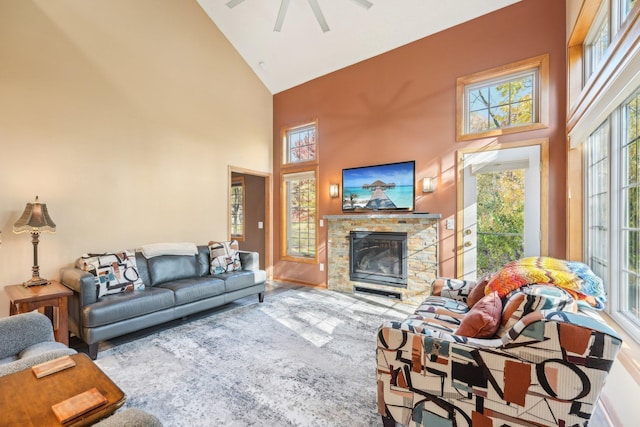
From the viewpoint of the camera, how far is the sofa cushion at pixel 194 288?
334 cm

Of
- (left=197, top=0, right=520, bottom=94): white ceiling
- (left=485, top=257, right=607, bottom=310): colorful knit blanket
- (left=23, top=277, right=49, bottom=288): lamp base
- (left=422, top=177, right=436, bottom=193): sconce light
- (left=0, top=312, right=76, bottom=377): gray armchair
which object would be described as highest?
(left=197, top=0, right=520, bottom=94): white ceiling

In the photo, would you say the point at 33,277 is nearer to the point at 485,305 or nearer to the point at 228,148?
the point at 228,148

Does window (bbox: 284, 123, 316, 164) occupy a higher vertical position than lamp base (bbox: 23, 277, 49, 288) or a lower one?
higher

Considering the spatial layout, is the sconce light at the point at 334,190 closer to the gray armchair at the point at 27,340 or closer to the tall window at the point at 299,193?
the tall window at the point at 299,193

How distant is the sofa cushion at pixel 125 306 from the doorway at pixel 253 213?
7.96 ft

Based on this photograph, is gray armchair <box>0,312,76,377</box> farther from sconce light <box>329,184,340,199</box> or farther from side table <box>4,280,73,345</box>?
sconce light <box>329,184,340,199</box>

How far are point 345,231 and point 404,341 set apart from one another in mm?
3329

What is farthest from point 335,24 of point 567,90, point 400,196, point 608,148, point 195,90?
point 608,148

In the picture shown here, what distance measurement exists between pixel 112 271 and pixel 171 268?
2.47 feet

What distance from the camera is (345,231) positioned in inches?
193

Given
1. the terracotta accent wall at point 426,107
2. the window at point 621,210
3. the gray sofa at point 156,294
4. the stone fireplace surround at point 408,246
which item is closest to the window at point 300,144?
the terracotta accent wall at point 426,107

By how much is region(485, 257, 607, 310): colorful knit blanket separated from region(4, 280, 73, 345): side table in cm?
373

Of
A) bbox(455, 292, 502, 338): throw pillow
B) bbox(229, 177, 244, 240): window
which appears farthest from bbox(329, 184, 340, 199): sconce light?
bbox(455, 292, 502, 338): throw pillow

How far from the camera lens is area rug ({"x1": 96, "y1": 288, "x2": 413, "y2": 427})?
1892 millimetres
